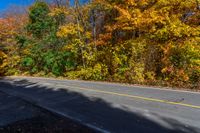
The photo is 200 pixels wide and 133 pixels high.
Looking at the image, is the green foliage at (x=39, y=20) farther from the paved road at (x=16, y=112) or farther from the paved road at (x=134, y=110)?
the paved road at (x=16, y=112)

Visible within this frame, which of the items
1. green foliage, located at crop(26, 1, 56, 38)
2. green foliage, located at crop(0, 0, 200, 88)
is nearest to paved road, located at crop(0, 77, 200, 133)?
green foliage, located at crop(0, 0, 200, 88)

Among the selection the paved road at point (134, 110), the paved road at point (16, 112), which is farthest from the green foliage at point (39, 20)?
the paved road at point (16, 112)

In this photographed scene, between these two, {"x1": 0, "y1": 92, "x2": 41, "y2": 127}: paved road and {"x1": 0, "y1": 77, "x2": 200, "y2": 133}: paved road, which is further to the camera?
{"x1": 0, "y1": 92, "x2": 41, "y2": 127}: paved road

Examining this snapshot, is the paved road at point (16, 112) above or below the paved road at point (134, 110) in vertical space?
below

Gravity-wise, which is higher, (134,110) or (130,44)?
(130,44)

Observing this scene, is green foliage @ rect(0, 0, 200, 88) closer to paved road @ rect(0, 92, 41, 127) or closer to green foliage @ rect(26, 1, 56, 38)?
green foliage @ rect(26, 1, 56, 38)

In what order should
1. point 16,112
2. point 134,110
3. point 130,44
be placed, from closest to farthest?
1. point 134,110
2. point 16,112
3. point 130,44

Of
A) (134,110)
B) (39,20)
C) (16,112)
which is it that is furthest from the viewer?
(39,20)

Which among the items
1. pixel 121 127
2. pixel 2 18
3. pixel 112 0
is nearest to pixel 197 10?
pixel 112 0

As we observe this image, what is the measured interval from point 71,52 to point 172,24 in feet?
47.1

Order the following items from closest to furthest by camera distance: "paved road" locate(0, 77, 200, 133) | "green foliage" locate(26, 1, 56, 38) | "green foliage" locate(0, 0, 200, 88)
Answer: "paved road" locate(0, 77, 200, 133), "green foliage" locate(0, 0, 200, 88), "green foliage" locate(26, 1, 56, 38)

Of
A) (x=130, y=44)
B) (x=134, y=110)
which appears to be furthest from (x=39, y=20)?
(x=134, y=110)

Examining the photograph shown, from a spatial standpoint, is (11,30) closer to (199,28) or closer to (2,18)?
(2,18)

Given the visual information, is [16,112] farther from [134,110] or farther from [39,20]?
[39,20]
